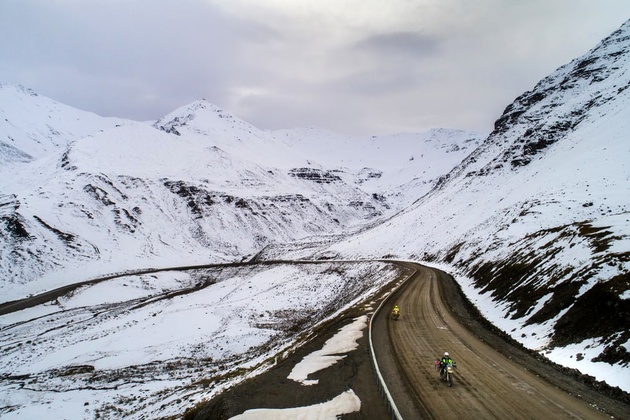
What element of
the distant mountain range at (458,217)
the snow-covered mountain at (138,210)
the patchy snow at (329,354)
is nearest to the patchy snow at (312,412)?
the patchy snow at (329,354)

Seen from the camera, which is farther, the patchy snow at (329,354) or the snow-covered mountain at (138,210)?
the snow-covered mountain at (138,210)

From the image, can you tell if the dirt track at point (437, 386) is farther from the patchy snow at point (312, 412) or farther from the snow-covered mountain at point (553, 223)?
the snow-covered mountain at point (553, 223)

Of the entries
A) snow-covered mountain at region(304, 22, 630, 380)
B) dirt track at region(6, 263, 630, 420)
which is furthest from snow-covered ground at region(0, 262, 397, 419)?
snow-covered mountain at region(304, 22, 630, 380)

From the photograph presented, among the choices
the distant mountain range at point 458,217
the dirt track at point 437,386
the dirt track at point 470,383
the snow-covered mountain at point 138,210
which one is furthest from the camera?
the snow-covered mountain at point 138,210

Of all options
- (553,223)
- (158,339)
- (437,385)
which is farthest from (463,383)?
(553,223)

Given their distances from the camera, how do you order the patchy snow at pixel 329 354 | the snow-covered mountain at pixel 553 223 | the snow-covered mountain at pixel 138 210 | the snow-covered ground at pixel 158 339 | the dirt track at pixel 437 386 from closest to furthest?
1. the dirt track at pixel 437 386
2. the patchy snow at pixel 329 354
3. the snow-covered mountain at pixel 553 223
4. the snow-covered ground at pixel 158 339
5. the snow-covered mountain at pixel 138 210

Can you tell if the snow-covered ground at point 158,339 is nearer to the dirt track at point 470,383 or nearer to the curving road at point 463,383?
the curving road at point 463,383

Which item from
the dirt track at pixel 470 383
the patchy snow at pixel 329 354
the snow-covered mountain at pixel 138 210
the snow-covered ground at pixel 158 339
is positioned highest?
the snow-covered mountain at pixel 138 210

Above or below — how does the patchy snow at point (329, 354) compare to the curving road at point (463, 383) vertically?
above
